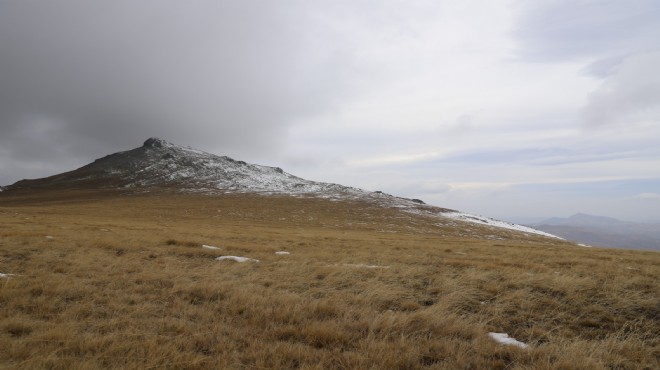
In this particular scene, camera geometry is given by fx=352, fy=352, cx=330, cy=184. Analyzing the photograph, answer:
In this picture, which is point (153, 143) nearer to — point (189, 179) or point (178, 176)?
point (178, 176)

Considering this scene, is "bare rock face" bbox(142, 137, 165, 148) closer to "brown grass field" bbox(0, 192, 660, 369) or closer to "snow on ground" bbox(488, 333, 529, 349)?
"brown grass field" bbox(0, 192, 660, 369)

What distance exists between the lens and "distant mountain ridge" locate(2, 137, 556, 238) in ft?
377

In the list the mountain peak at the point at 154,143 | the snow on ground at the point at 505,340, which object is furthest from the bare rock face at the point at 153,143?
the snow on ground at the point at 505,340

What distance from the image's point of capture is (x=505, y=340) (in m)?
5.84

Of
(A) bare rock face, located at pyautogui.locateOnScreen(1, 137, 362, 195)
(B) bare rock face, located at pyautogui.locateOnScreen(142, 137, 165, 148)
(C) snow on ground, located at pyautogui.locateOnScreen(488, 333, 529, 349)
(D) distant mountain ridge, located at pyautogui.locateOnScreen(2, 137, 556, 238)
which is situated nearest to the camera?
(C) snow on ground, located at pyautogui.locateOnScreen(488, 333, 529, 349)

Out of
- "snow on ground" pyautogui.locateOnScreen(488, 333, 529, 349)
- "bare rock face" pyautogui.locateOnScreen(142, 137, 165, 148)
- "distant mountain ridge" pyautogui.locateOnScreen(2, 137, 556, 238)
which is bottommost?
"snow on ground" pyautogui.locateOnScreen(488, 333, 529, 349)

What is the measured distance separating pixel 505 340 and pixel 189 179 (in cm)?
14050

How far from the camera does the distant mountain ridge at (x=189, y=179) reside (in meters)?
115

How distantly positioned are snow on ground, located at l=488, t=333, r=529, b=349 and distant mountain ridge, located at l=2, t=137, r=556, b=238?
83804 mm

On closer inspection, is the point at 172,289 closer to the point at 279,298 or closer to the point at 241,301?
the point at 241,301

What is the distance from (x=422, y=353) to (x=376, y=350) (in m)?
0.69

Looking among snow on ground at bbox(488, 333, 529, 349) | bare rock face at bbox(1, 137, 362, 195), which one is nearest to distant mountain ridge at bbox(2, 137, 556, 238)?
bare rock face at bbox(1, 137, 362, 195)

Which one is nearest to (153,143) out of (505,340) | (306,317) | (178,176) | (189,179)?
(178,176)

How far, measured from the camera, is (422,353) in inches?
205
